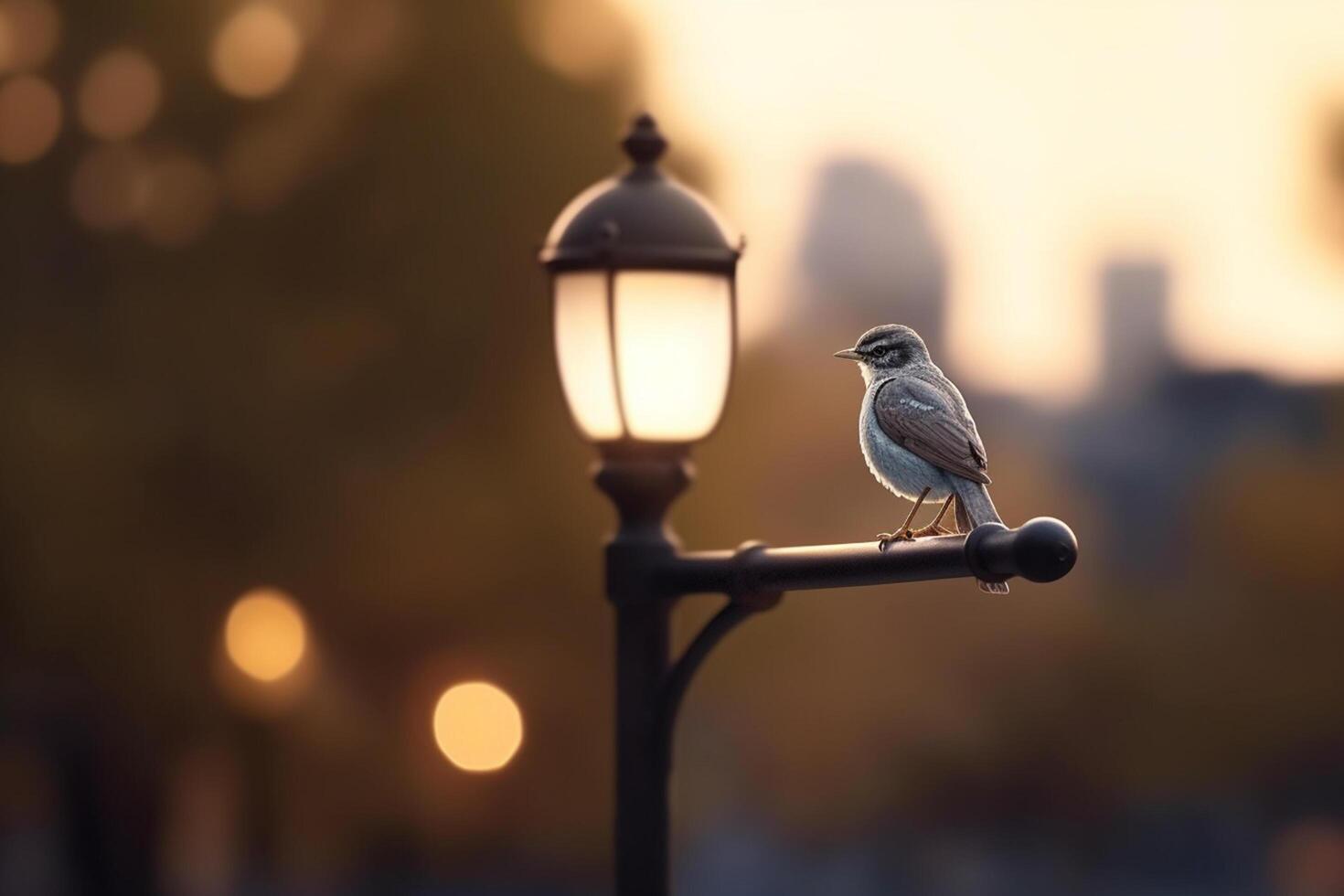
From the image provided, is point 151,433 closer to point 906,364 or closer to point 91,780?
point 91,780

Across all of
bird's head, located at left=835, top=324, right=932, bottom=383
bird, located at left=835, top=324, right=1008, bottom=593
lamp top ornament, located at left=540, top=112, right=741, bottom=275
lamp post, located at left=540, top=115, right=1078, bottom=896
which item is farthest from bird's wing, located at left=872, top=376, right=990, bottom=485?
lamp top ornament, located at left=540, top=112, right=741, bottom=275

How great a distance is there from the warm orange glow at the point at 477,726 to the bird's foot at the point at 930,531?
2080 centimetres

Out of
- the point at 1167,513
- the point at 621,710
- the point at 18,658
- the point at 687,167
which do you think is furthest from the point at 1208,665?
the point at 621,710

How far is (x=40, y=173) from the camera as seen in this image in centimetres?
2703

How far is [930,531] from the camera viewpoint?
775 cm

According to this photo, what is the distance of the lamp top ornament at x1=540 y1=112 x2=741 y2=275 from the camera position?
9094 millimetres

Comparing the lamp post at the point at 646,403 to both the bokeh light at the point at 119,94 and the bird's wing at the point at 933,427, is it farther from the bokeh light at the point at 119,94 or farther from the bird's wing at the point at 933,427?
the bokeh light at the point at 119,94

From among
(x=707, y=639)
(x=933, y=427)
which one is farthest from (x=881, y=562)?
(x=707, y=639)

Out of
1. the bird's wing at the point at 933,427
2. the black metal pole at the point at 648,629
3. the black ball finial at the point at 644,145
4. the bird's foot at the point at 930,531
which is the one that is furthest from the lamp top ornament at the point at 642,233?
the bird's foot at the point at 930,531

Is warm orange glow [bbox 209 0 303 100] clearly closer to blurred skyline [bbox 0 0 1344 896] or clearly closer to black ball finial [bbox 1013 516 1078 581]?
blurred skyline [bbox 0 0 1344 896]

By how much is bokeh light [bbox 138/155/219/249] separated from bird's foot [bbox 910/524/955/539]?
20578mm

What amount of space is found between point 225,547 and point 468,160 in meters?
5.79

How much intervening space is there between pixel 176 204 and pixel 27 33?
3016 mm

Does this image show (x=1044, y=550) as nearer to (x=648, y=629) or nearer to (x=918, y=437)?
(x=918, y=437)
